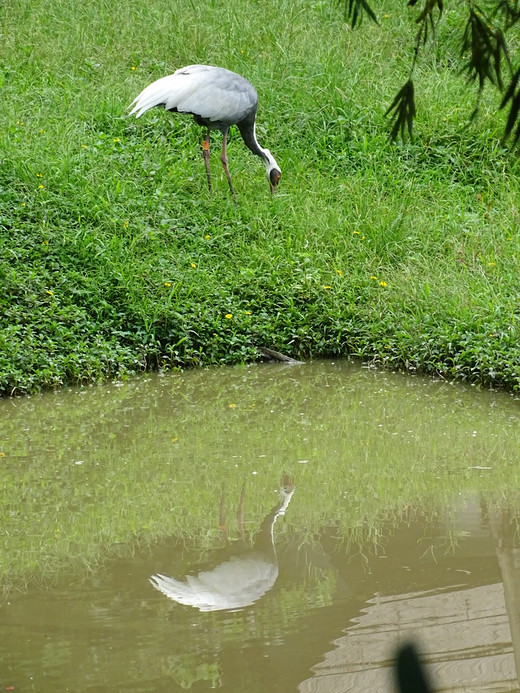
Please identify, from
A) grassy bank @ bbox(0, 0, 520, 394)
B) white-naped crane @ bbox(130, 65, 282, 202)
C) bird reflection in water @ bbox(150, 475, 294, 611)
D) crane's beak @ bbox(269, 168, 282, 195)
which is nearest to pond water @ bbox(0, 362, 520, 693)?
bird reflection in water @ bbox(150, 475, 294, 611)

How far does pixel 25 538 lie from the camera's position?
4.28 m

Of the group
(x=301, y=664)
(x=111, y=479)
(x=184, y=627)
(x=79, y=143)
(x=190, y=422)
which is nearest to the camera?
(x=301, y=664)

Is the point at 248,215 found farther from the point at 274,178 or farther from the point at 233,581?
the point at 233,581

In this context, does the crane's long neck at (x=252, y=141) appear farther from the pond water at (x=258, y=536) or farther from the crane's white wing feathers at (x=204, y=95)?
the pond water at (x=258, y=536)

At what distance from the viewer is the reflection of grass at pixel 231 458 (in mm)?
4398

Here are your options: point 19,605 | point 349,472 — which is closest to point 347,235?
point 349,472

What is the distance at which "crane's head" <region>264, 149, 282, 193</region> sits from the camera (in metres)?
8.98

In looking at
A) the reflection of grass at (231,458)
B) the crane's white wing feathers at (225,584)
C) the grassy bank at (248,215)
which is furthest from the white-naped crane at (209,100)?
the crane's white wing feathers at (225,584)

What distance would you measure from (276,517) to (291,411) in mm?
1766

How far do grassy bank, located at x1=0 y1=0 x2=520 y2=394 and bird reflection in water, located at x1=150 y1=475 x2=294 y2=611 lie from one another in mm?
2765

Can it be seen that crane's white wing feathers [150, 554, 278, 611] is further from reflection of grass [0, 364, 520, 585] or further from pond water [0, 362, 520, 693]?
reflection of grass [0, 364, 520, 585]

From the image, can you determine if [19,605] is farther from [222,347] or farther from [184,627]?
[222,347]

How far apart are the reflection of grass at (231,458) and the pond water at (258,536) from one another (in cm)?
2

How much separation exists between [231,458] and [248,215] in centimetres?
374
